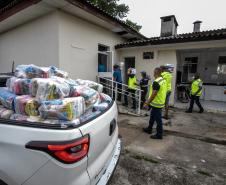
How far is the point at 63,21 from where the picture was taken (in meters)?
5.55

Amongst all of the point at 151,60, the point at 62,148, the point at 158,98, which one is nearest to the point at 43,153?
the point at 62,148

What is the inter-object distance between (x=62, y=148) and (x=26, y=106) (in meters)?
0.68

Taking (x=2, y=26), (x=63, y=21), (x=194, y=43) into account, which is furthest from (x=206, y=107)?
(x=2, y=26)

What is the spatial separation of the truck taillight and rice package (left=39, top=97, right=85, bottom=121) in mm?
306

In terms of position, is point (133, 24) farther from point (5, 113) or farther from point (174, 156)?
point (5, 113)

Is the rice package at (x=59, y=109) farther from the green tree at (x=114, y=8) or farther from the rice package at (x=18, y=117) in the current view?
the green tree at (x=114, y=8)

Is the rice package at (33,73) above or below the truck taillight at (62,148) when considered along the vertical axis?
above

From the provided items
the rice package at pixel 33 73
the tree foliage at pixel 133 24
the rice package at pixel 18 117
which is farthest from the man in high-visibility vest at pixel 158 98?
the tree foliage at pixel 133 24

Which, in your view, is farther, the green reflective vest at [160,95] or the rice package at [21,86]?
the green reflective vest at [160,95]

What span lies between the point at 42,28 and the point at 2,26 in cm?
231

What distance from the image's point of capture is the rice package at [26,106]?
1.67 meters

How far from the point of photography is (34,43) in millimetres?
6270

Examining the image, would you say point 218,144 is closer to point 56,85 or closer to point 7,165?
point 56,85

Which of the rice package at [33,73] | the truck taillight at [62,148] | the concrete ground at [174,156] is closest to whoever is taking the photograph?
the truck taillight at [62,148]
